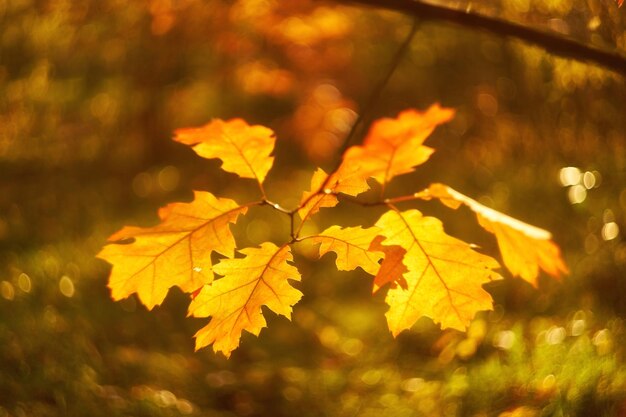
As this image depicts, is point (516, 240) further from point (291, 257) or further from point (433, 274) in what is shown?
point (291, 257)

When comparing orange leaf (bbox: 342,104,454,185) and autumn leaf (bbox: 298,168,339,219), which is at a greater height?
orange leaf (bbox: 342,104,454,185)

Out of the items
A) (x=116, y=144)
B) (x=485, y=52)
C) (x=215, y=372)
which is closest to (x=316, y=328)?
(x=215, y=372)

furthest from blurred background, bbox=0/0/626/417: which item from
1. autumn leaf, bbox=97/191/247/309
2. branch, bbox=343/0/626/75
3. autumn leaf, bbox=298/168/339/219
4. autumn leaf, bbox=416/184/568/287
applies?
autumn leaf, bbox=97/191/247/309

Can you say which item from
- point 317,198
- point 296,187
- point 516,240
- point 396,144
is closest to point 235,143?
point 317,198

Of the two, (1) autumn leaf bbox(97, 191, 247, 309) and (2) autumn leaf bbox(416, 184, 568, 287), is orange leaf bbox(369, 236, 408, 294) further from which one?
(1) autumn leaf bbox(97, 191, 247, 309)

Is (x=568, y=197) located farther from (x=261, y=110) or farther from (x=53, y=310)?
(x=261, y=110)

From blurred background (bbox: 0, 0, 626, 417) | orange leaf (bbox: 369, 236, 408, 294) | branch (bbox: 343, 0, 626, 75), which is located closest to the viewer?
orange leaf (bbox: 369, 236, 408, 294)
